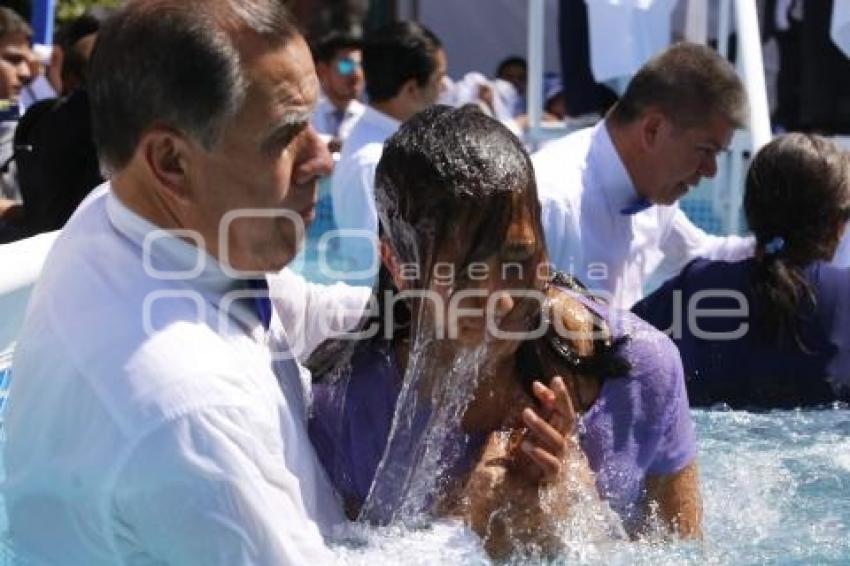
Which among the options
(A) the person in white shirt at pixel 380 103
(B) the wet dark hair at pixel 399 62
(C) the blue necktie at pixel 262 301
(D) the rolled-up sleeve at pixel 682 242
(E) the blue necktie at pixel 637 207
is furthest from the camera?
(B) the wet dark hair at pixel 399 62

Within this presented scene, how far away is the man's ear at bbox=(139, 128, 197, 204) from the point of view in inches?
74.5

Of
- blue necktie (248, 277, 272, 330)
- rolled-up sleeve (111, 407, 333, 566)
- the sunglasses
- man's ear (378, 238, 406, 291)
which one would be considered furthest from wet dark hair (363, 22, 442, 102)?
rolled-up sleeve (111, 407, 333, 566)

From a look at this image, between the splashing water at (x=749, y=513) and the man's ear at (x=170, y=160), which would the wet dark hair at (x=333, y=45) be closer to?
the splashing water at (x=749, y=513)

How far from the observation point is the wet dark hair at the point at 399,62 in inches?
250

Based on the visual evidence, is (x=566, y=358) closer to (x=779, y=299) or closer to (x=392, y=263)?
(x=392, y=263)

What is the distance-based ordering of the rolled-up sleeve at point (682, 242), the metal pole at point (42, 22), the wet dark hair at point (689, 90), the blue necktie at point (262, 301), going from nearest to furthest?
the blue necktie at point (262, 301), the wet dark hair at point (689, 90), the rolled-up sleeve at point (682, 242), the metal pole at point (42, 22)

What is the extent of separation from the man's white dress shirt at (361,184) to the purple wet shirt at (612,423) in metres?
3.38

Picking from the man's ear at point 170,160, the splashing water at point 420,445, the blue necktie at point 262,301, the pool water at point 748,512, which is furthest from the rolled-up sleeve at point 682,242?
the man's ear at point 170,160

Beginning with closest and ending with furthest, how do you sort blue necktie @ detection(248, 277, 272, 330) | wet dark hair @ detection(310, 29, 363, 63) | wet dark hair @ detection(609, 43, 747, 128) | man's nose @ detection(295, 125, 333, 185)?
man's nose @ detection(295, 125, 333, 185)
blue necktie @ detection(248, 277, 272, 330)
wet dark hair @ detection(609, 43, 747, 128)
wet dark hair @ detection(310, 29, 363, 63)

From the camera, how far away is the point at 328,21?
13.7 m

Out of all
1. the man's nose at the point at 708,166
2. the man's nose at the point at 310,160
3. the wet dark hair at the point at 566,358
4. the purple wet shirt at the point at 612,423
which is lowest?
the man's nose at the point at 708,166

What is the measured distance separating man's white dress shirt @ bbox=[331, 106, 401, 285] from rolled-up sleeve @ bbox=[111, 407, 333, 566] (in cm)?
397

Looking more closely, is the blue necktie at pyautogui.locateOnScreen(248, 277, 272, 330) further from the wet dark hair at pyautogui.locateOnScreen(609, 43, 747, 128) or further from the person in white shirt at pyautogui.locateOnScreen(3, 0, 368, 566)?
the wet dark hair at pyautogui.locateOnScreen(609, 43, 747, 128)

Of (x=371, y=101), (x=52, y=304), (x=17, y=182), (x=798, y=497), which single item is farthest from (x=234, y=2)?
(x=17, y=182)
